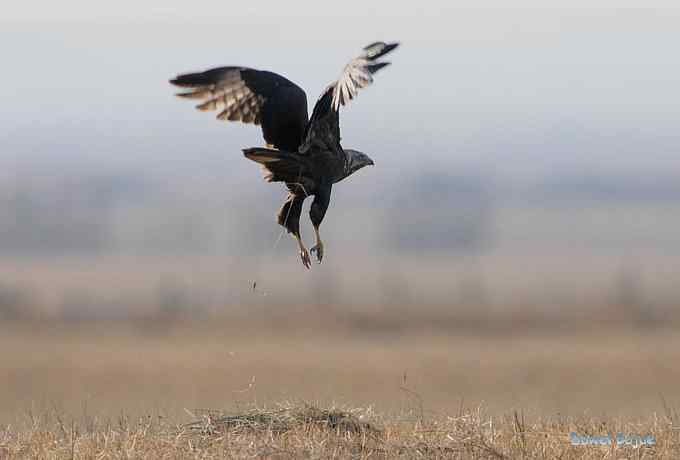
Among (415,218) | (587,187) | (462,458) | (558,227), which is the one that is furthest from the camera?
(587,187)

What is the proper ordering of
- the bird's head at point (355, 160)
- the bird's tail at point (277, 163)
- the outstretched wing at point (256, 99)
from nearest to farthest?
the bird's tail at point (277, 163) → the outstretched wing at point (256, 99) → the bird's head at point (355, 160)

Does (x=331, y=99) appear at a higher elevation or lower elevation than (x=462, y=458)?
higher

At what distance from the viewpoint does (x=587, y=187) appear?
383 ft

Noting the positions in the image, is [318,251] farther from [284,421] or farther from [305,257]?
[284,421]

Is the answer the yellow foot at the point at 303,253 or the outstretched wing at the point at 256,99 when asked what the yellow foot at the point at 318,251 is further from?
the outstretched wing at the point at 256,99

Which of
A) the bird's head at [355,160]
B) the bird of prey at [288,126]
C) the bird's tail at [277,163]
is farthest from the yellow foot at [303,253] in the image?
the bird's head at [355,160]

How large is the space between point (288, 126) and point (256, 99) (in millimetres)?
344

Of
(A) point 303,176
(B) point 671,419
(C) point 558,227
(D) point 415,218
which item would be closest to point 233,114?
(A) point 303,176

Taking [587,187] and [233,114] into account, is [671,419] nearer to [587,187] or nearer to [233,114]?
[233,114]

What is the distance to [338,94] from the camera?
10.1 meters

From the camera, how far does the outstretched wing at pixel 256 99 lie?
432 inches

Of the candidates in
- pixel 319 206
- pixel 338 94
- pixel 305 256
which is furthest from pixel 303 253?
pixel 338 94

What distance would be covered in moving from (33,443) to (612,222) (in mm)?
86640

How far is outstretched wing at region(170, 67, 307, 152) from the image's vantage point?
10977mm
